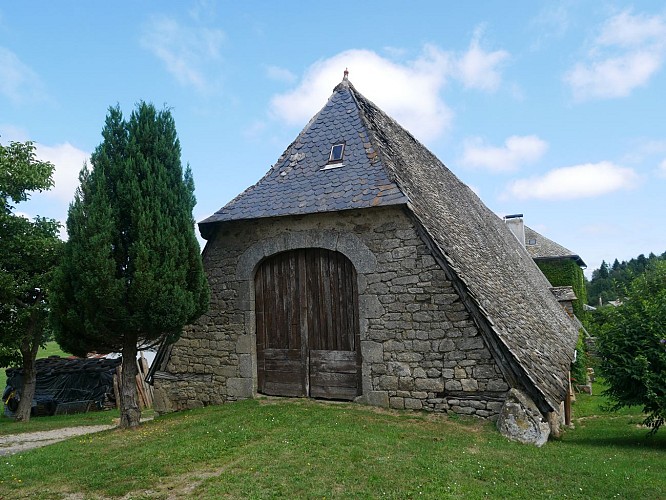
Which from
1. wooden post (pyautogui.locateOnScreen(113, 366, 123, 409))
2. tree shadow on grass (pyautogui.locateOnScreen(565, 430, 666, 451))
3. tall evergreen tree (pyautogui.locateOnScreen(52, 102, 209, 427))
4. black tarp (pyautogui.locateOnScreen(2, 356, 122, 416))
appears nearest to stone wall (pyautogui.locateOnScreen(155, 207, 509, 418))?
tall evergreen tree (pyautogui.locateOnScreen(52, 102, 209, 427))

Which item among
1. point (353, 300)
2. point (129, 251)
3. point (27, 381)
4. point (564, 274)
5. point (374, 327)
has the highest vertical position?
point (564, 274)

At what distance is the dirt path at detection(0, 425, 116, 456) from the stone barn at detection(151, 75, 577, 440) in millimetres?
2670

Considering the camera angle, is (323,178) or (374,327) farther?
(323,178)

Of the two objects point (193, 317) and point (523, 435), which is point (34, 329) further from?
point (523, 435)

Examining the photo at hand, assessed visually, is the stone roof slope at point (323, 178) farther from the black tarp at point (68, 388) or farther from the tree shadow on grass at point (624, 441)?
the black tarp at point (68, 388)

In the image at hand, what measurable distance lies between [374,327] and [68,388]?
13.6m

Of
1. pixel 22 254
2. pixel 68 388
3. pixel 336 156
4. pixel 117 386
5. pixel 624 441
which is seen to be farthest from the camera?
pixel 117 386

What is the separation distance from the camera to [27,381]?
15172 millimetres

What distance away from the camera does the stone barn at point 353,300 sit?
8.09 metres

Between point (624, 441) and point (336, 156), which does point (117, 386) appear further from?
point (624, 441)

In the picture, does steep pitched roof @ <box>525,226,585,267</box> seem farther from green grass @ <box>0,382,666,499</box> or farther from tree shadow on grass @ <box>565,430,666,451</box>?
green grass @ <box>0,382,666,499</box>

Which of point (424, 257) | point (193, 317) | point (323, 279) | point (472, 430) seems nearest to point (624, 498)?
point (472, 430)

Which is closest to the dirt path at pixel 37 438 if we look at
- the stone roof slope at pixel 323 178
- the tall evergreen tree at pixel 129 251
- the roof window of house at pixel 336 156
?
the tall evergreen tree at pixel 129 251

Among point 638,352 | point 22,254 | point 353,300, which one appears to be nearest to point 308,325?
point 353,300
